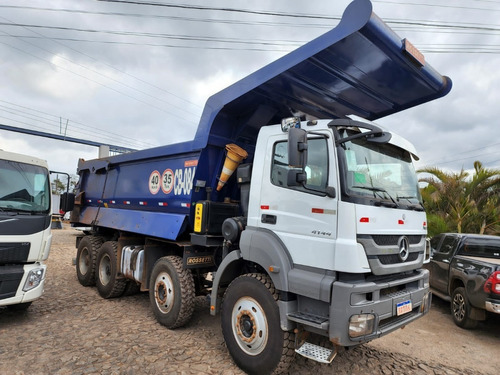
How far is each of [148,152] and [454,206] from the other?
9656 mm

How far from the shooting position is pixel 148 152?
614 centimetres

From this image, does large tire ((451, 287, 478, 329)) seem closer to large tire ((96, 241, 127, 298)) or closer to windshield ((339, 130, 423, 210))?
windshield ((339, 130, 423, 210))

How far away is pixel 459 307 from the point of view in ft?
19.6

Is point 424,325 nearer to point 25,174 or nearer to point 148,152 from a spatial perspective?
point 148,152

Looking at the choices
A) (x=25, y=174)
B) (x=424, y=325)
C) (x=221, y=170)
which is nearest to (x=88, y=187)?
(x=25, y=174)

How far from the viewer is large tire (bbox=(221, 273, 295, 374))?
3.45m

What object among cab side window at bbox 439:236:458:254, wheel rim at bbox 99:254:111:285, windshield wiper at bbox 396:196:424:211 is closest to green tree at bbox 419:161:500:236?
cab side window at bbox 439:236:458:254

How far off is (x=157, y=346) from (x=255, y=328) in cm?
157

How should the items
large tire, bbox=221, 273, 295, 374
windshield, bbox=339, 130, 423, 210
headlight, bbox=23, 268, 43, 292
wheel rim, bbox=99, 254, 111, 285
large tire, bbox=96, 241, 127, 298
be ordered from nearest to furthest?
windshield, bbox=339, 130, 423, 210
large tire, bbox=221, 273, 295, 374
headlight, bbox=23, 268, 43, 292
large tire, bbox=96, 241, 127, 298
wheel rim, bbox=99, 254, 111, 285

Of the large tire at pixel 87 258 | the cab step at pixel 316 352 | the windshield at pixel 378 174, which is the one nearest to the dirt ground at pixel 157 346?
the cab step at pixel 316 352

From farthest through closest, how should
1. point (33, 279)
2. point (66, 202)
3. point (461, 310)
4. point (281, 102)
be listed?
point (66, 202), point (461, 310), point (33, 279), point (281, 102)

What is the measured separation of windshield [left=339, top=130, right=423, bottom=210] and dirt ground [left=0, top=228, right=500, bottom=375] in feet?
6.91

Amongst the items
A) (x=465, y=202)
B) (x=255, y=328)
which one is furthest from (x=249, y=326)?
(x=465, y=202)

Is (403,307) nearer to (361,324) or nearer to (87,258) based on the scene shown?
(361,324)
